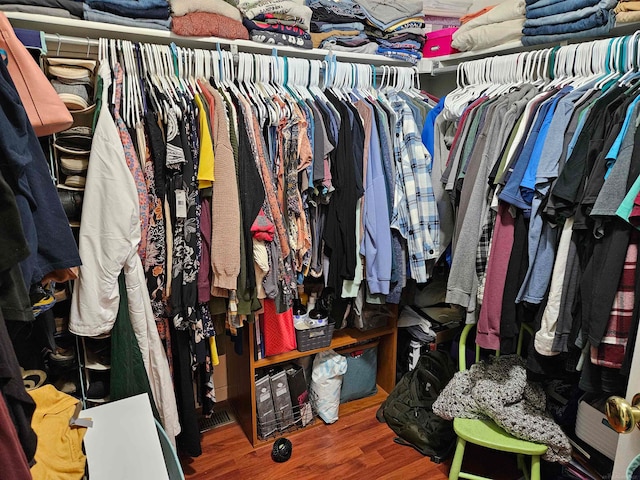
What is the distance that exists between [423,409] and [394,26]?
186cm

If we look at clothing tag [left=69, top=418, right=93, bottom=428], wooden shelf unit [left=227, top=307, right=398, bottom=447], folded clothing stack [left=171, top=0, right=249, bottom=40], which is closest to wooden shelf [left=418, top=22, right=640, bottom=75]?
folded clothing stack [left=171, top=0, right=249, bottom=40]

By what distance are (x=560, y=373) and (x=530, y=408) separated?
19 cm

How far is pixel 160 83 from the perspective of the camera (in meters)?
1.71

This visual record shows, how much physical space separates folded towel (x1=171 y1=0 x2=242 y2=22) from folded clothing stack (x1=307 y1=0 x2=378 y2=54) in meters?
0.45

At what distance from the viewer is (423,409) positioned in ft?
7.29

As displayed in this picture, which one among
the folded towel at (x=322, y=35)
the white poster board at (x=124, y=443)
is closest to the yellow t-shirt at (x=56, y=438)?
the white poster board at (x=124, y=443)

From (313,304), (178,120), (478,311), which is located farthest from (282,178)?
(478,311)

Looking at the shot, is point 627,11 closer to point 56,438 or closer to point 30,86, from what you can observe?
point 30,86

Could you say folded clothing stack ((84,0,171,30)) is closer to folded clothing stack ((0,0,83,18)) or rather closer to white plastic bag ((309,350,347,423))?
folded clothing stack ((0,0,83,18))

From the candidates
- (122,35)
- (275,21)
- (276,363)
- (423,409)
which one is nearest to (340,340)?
(276,363)

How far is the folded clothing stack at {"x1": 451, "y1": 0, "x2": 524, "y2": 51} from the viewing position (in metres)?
1.96

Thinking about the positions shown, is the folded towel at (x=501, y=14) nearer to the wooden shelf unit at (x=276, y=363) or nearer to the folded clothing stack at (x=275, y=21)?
the folded clothing stack at (x=275, y=21)

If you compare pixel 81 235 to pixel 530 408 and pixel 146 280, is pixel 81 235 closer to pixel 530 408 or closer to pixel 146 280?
pixel 146 280

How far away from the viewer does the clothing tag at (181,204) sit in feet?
5.25
